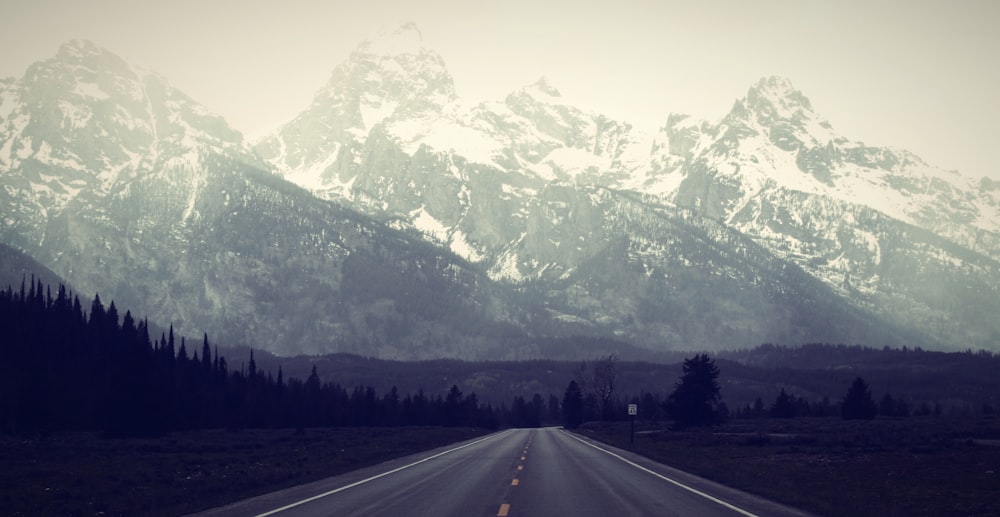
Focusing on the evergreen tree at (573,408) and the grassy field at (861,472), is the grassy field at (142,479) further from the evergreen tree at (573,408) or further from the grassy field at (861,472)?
the evergreen tree at (573,408)

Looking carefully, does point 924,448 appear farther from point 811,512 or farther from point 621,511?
point 621,511

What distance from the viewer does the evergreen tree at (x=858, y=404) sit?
127938mm

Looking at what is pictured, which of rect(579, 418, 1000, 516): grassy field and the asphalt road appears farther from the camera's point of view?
rect(579, 418, 1000, 516): grassy field

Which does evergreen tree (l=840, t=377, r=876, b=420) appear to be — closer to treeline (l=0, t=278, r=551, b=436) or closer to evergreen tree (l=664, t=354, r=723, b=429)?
evergreen tree (l=664, t=354, r=723, b=429)

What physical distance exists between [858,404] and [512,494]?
10933 centimetres

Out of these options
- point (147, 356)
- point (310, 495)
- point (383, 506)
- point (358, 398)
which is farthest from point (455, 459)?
point (358, 398)

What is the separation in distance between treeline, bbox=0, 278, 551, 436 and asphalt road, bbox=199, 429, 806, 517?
69108 mm

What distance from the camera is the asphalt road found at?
27406 millimetres

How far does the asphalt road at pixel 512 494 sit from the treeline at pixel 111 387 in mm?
69108

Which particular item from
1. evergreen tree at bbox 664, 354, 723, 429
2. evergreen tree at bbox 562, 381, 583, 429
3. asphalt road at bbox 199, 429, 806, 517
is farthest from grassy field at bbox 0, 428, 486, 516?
evergreen tree at bbox 562, 381, 583, 429

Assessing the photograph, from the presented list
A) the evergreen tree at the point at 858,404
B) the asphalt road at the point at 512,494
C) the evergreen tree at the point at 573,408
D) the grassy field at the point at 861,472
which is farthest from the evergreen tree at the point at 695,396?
the asphalt road at the point at 512,494

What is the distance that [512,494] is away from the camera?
105ft

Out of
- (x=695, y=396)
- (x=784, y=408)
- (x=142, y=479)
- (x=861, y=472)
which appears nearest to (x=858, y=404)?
(x=695, y=396)

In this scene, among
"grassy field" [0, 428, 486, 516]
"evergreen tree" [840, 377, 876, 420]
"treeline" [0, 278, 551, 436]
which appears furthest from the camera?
"evergreen tree" [840, 377, 876, 420]
